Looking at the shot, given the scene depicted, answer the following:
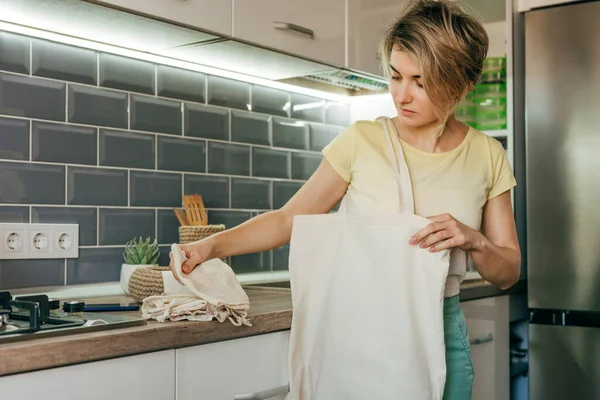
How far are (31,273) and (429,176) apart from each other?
0.94 metres

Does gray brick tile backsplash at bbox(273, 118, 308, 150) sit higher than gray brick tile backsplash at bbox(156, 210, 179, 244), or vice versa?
gray brick tile backsplash at bbox(273, 118, 308, 150)

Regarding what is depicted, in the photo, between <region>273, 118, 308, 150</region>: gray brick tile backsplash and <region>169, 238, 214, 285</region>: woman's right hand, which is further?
<region>273, 118, 308, 150</region>: gray brick tile backsplash

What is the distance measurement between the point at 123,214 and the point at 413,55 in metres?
0.90

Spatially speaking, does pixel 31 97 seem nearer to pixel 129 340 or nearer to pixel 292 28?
pixel 292 28

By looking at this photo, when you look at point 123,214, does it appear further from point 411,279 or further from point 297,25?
point 411,279

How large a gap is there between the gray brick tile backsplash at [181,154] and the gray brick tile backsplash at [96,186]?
147mm

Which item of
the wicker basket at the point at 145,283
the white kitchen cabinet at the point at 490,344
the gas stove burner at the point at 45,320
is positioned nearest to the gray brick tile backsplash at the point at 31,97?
the wicker basket at the point at 145,283

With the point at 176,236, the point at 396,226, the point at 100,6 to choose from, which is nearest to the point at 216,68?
the point at 176,236

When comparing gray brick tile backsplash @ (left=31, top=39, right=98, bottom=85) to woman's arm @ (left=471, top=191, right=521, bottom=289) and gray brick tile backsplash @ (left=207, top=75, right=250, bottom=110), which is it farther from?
woman's arm @ (left=471, top=191, right=521, bottom=289)

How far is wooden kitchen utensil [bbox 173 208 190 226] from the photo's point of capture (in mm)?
2062

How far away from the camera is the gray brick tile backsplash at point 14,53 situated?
5.63ft

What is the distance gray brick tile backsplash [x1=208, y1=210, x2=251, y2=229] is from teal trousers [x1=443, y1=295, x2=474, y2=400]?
3.01ft

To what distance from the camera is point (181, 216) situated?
208 centimetres

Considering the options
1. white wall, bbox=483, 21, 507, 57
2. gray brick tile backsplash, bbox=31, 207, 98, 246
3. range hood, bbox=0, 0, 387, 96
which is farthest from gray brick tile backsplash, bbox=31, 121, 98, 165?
white wall, bbox=483, 21, 507, 57
